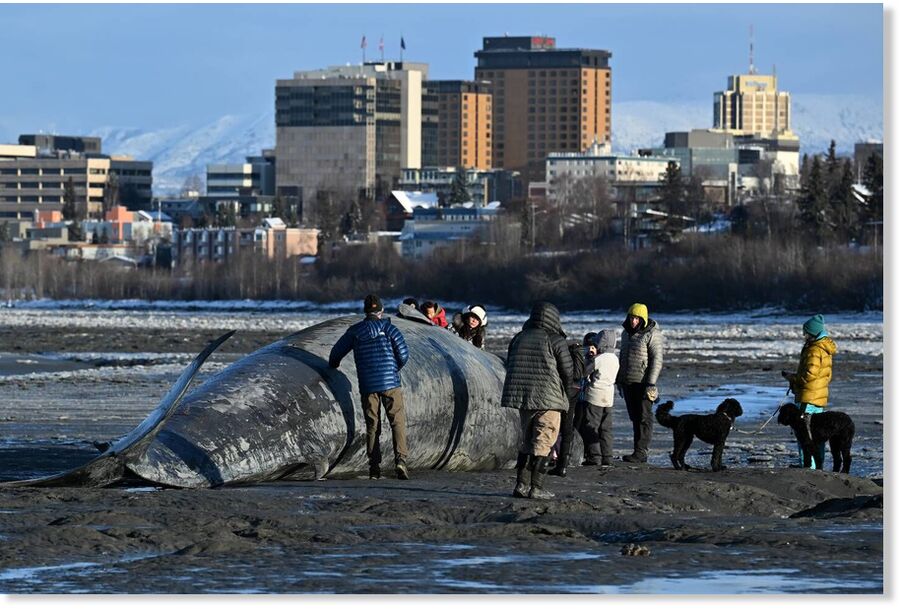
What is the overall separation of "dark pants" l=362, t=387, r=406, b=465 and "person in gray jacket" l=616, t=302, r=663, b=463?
2989 mm

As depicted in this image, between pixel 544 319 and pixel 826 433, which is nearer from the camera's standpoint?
pixel 544 319

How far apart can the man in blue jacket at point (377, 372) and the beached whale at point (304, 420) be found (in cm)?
25

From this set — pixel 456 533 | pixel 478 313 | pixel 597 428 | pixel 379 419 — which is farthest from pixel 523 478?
pixel 478 313

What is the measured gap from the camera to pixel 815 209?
116688mm

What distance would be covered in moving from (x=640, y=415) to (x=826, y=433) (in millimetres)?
1907

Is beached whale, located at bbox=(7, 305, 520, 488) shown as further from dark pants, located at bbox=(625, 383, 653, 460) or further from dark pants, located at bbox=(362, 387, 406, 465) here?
dark pants, located at bbox=(625, 383, 653, 460)

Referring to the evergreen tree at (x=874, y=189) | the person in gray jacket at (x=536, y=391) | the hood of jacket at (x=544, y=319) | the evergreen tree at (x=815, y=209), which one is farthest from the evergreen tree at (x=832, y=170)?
the person in gray jacket at (x=536, y=391)

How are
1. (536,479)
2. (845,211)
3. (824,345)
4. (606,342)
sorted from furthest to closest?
(845,211) → (606,342) → (824,345) → (536,479)

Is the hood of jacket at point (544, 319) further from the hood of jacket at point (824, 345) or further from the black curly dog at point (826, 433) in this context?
the hood of jacket at point (824, 345)

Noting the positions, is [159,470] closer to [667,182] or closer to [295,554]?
[295,554]

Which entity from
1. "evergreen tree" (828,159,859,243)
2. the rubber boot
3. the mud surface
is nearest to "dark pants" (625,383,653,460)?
the mud surface

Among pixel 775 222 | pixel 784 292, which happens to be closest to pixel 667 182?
pixel 775 222

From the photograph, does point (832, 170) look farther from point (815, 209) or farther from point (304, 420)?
point (304, 420)

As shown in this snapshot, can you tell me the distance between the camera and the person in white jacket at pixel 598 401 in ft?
57.7
